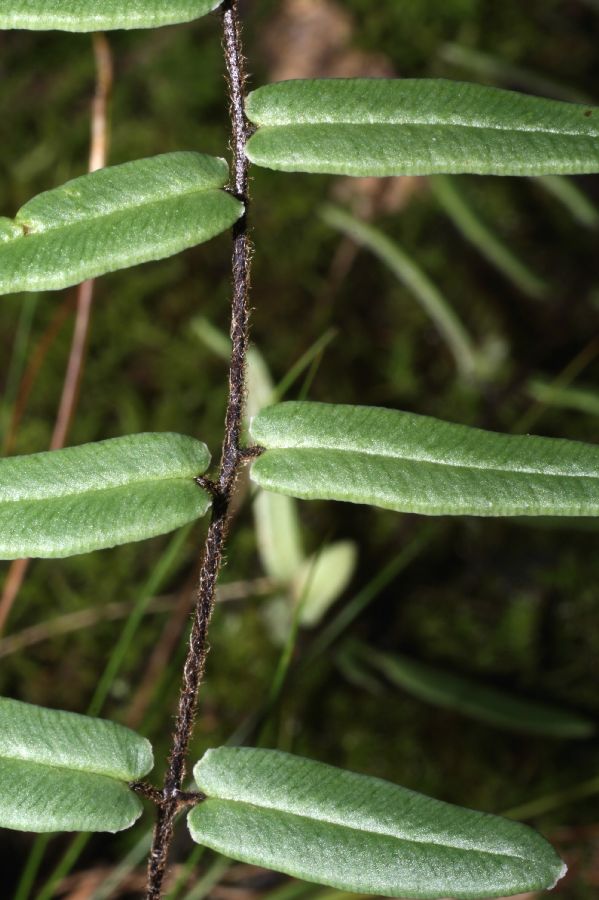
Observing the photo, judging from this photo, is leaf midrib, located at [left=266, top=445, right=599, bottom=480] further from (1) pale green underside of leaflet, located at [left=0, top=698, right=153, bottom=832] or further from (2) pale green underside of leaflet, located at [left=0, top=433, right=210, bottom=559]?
(1) pale green underside of leaflet, located at [left=0, top=698, right=153, bottom=832]

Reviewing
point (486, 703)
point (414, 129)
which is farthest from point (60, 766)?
point (486, 703)

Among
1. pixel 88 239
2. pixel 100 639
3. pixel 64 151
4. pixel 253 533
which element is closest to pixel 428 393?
pixel 253 533

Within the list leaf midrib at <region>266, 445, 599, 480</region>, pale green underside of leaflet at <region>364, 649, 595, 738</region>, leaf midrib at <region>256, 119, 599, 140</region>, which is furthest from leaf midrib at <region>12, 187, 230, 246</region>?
Answer: pale green underside of leaflet at <region>364, 649, 595, 738</region>

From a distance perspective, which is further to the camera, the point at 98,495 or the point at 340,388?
the point at 340,388

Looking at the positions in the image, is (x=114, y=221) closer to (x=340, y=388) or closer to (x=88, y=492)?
(x=88, y=492)

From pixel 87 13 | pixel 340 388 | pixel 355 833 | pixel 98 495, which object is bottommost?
pixel 355 833

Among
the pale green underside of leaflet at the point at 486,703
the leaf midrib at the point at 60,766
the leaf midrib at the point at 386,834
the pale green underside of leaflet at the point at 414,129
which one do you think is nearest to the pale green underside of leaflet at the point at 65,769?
the leaf midrib at the point at 60,766
